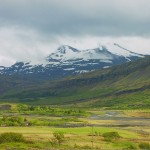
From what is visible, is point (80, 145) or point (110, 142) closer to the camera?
point (80, 145)

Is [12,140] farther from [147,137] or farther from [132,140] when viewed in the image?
[147,137]

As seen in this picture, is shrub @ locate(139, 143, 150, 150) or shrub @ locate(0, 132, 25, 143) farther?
shrub @ locate(139, 143, 150, 150)

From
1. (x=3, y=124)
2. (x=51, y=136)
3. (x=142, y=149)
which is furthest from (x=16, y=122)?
(x=142, y=149)

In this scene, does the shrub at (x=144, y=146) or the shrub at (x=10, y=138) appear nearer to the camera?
the shrub at (x=10, y=138)

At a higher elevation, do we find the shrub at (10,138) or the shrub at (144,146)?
the shrub at (10,138)

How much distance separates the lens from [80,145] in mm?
93875

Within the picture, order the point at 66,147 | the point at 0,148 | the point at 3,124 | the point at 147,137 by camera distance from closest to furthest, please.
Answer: the point at 0,148 < the point at 66,147 < the point at 147,137 < the point at 3,124

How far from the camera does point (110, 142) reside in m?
102

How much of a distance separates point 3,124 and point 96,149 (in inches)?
2531

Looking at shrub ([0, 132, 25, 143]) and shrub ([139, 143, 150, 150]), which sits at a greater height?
shrub ([0, 132, 25, 143])

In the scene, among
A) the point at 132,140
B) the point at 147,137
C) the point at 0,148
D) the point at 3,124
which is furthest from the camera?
the point at 3,124

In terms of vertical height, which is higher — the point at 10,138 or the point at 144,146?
the point at 10,138

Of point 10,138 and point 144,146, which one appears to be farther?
point 144,146

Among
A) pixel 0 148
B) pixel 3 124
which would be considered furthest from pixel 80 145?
pixel 3 124
